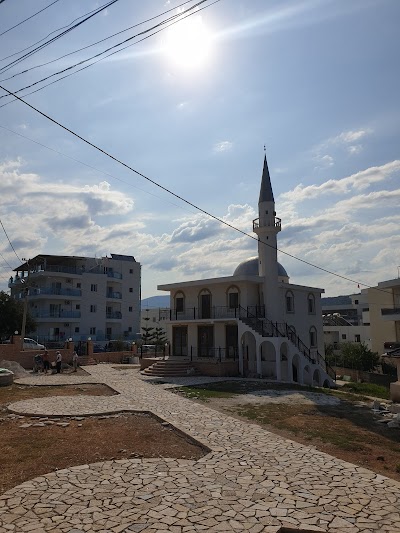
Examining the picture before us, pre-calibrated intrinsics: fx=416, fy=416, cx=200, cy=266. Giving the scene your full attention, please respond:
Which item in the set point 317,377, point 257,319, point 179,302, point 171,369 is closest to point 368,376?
point 317,377

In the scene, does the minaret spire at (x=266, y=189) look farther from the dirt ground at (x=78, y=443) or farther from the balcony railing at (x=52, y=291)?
the balcony railing at (x=52, y=291)

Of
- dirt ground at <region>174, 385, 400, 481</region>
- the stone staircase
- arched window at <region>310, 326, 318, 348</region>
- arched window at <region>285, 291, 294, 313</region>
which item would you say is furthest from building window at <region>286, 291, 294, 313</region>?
dirt ground at <region>174, 385, 400, 481</region>

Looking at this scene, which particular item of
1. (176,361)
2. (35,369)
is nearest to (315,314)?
(176,361)

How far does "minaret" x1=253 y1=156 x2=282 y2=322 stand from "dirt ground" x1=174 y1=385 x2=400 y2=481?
9.17 meters

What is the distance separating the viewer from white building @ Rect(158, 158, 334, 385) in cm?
2591

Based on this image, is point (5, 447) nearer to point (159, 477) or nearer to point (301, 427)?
point (159, 477)

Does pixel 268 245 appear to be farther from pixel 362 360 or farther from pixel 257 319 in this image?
pixel 362 360

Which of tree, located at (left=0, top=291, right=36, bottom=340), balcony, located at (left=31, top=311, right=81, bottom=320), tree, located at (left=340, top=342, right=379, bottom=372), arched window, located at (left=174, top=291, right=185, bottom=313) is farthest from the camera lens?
balcony, located at (left=31, top=311, right=81, bottom=320)

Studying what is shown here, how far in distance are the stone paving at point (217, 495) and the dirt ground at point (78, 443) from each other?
0.53 m

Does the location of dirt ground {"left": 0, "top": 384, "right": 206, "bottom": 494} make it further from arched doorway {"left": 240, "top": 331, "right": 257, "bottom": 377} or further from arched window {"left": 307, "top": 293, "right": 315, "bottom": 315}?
arched window {"left": 307, "top": 293, "right": 315, "bottom": 315}

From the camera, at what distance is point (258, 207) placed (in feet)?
98.4

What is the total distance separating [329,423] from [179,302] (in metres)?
19.5

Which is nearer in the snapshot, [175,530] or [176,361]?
[175,530]

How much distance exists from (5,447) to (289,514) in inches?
280
